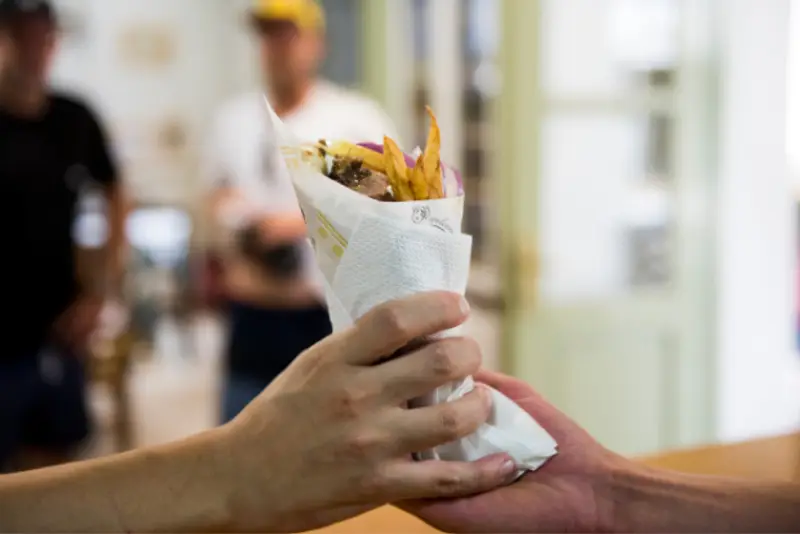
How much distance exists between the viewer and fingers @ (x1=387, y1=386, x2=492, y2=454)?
68 cm

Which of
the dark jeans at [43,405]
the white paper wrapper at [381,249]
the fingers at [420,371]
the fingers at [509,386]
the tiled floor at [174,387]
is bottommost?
the tiled floor at [174,387]

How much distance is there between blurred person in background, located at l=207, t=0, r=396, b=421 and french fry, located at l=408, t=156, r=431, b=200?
134 centimetres

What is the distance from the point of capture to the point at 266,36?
2246 millimetres

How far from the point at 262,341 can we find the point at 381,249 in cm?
147

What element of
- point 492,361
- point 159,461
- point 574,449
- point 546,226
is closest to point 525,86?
point 546,226

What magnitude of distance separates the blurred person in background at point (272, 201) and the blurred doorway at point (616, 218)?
0.47 m

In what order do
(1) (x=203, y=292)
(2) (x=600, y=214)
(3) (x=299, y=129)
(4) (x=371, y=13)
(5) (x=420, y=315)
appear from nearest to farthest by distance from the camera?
1. (5) (x=420, y=315)
2. (3) (x=299, y=129)
3. (2) (x=600, y=214)
4. (4) (x=371, y=13)
5. (1) (x=203, y=292)

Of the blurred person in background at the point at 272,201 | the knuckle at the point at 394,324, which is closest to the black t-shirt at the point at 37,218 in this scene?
the blurred person in background at the point at 272,201

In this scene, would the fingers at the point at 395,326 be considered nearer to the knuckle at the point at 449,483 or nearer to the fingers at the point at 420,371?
the fingers at the point at 420,371

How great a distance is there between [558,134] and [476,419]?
5.38ft

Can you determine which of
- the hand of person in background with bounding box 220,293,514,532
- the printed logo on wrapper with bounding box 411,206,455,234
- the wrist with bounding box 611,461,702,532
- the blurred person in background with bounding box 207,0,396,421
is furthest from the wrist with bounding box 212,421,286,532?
the blurred person in background with bounding box 207,0,396,421

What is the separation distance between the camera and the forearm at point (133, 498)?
69cm

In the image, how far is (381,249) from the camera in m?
0.68

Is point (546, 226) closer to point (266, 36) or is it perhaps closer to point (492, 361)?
point (492, 361)
